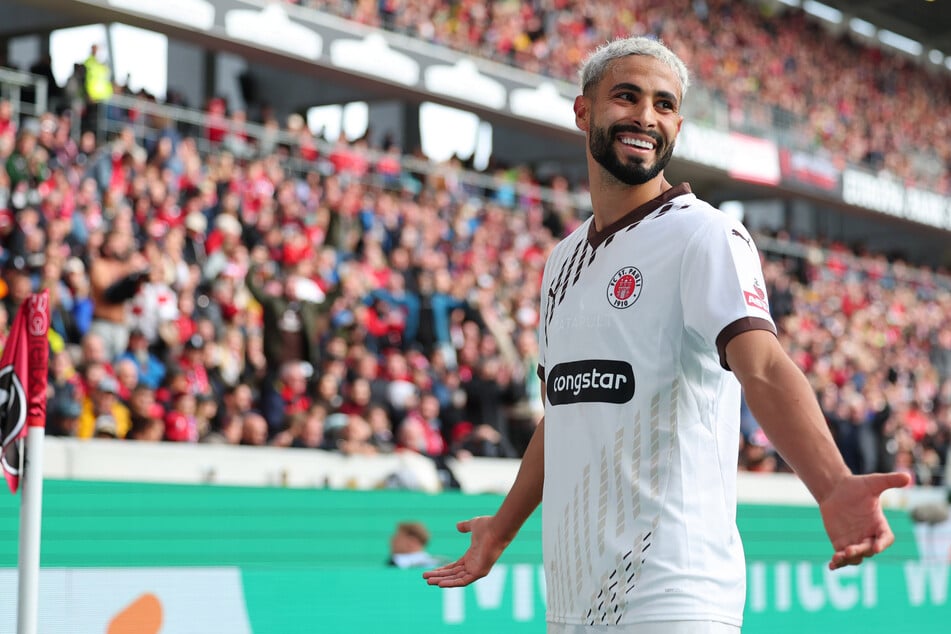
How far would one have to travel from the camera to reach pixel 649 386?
255 cm

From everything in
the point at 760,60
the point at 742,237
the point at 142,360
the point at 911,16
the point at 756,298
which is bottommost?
the point at 756,298

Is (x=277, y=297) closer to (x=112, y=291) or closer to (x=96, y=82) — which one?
(x=112, y=291)

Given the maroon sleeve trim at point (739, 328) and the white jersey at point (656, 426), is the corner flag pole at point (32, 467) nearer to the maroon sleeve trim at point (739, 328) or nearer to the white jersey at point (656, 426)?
the white jersey at point (656, 426)

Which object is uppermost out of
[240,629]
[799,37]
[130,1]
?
[799,37]

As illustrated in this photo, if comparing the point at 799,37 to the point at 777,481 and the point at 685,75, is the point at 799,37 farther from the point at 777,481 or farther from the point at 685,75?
the point at 685,75

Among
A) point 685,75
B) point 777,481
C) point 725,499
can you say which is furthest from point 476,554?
point 777,481

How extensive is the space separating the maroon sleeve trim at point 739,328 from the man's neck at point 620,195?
414 millimetres

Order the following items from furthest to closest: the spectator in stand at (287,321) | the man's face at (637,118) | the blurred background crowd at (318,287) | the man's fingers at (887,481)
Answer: the spectator in stand at (287,321), the blurred background crowd at (318,287), the man's face at (637,118), the man's fingers at (887,481)

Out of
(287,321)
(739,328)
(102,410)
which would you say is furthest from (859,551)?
(287,321)

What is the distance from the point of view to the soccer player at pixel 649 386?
2457 millimetres

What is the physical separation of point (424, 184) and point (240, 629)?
41.2 ft

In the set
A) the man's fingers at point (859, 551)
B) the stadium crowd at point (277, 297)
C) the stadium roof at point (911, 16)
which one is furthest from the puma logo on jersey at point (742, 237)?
the stadium roof at point (911, 16)

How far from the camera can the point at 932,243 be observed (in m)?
34.1

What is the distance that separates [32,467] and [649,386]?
6.54ft
